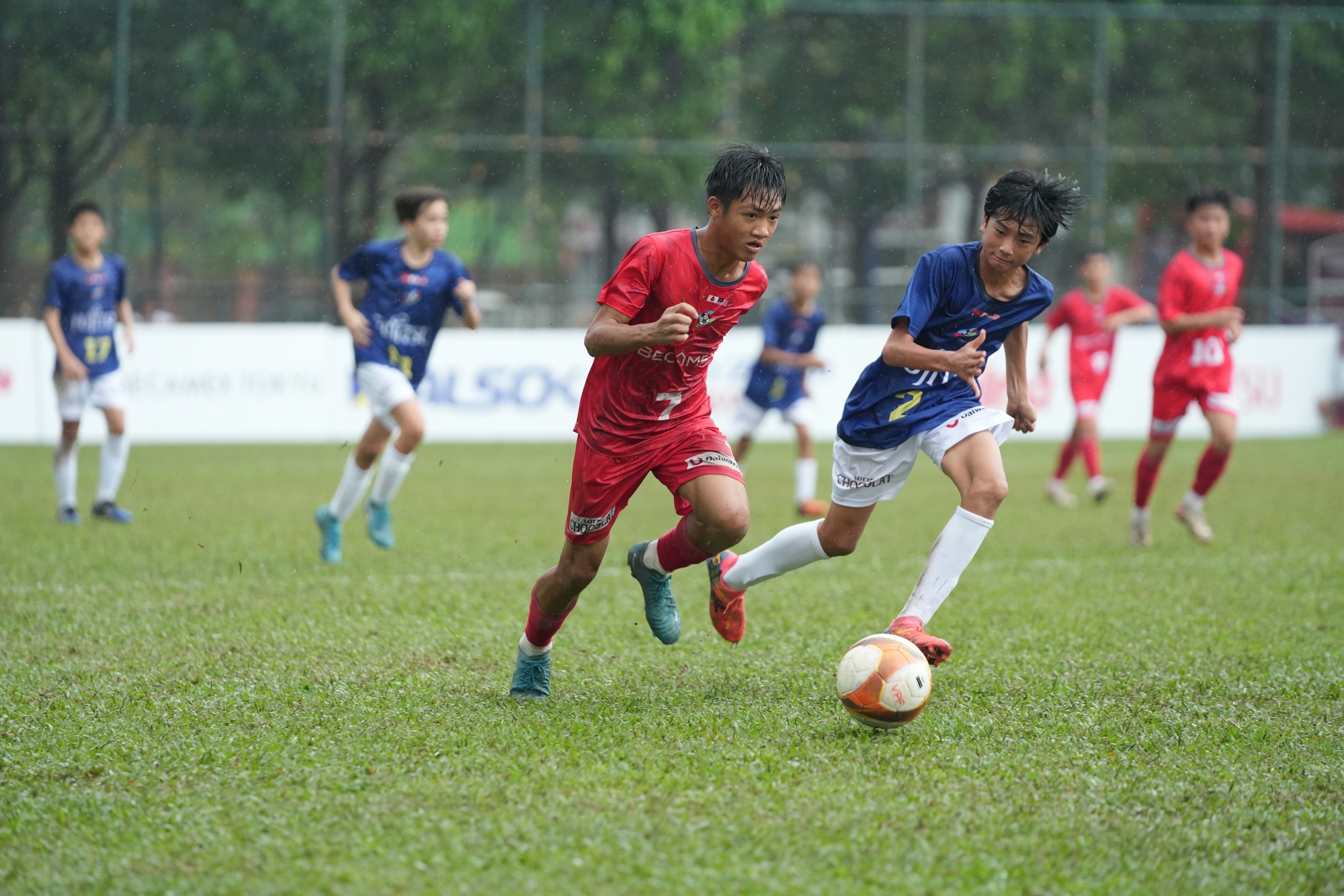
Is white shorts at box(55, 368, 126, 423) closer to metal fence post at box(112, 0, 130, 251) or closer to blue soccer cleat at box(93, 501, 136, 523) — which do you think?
blue soccer cleat at box(93, 501, 136, 523)

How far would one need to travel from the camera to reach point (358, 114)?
17.8 m

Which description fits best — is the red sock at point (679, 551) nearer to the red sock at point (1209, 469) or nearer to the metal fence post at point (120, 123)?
the red sock at point (1209, 469)

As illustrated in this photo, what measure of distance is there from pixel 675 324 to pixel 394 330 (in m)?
4.26

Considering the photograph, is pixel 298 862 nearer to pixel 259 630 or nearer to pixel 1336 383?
pixel 259 630

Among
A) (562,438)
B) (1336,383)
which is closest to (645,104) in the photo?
(562,438)

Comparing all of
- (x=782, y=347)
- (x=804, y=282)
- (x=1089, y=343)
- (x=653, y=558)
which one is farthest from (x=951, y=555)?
(x=1089, y=343)

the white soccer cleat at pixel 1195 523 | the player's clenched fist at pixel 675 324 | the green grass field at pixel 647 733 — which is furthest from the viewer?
the white soccer cleat at pixel 1195 523

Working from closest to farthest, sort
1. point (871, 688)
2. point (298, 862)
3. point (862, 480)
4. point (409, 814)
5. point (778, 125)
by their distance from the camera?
1. point (298, 862)
2. point (409, 814)
3. point (871, 688)
4. point (862, 480)
5. point (778, 125)

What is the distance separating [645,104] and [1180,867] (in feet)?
59.4

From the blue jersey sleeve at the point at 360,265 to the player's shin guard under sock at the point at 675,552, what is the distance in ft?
12.2

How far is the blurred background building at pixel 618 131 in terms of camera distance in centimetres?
1698

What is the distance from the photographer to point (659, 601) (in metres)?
4.75

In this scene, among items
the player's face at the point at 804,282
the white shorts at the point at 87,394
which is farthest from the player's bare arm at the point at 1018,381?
the white shorts at the point at 87,394

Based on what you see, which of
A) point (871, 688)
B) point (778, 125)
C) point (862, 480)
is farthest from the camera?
point (778, 125)
